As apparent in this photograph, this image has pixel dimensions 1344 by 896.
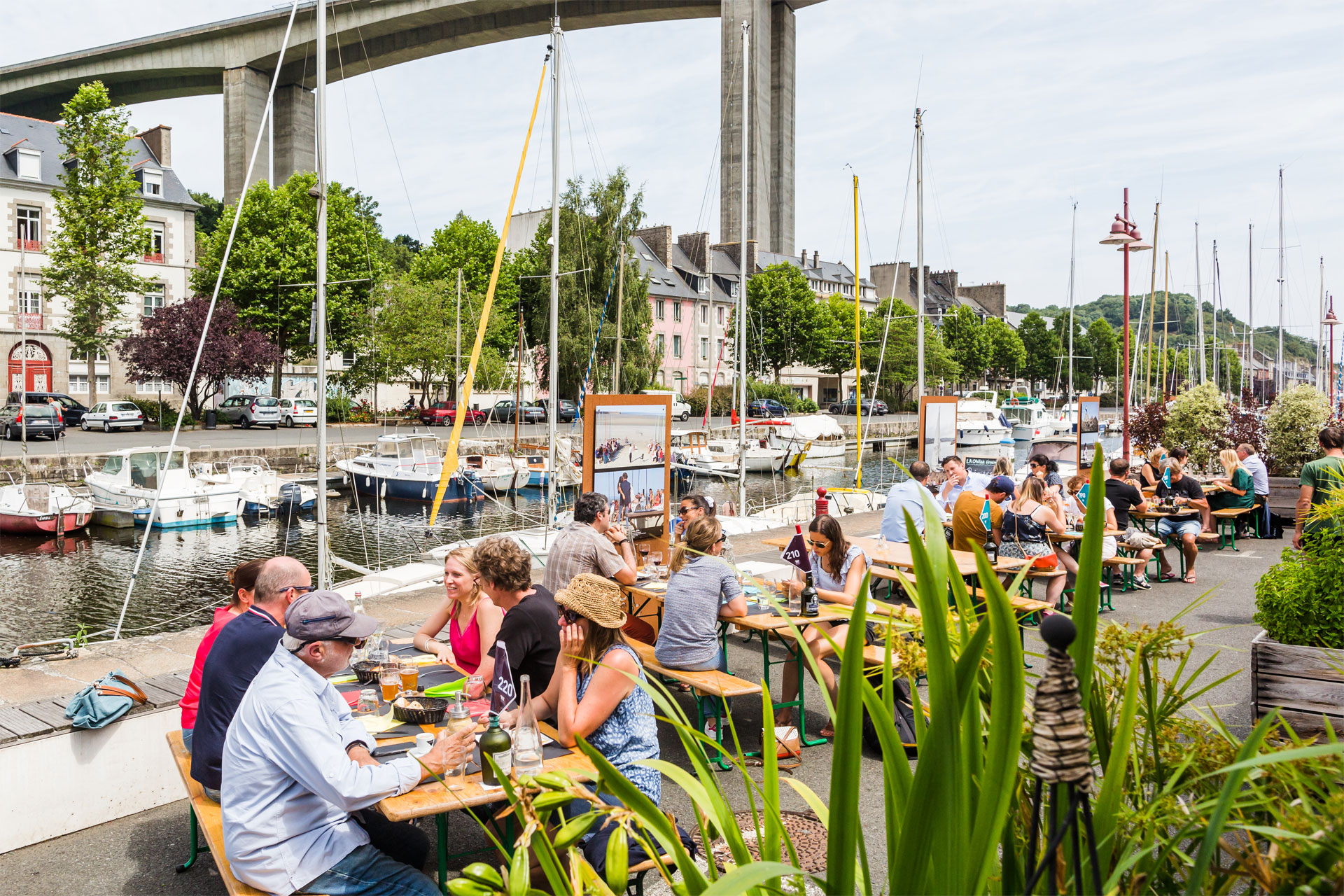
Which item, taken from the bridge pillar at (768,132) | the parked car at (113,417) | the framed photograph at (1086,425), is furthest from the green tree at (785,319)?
the framed photograph at (1086,425)

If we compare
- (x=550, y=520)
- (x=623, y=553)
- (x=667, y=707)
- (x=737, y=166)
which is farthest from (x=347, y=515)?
(x=737, y=166)

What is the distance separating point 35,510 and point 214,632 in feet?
70.5

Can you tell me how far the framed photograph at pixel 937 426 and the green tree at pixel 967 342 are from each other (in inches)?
2447

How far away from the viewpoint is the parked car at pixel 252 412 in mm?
41312

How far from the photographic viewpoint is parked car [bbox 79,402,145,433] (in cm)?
3750

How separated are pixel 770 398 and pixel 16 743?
2185 inches

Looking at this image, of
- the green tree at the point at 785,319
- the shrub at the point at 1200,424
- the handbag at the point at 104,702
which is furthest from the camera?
the green tree at the point at 785,319

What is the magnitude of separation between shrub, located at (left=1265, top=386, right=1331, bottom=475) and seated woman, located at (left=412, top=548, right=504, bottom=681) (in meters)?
15.1

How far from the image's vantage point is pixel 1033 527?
917 cm

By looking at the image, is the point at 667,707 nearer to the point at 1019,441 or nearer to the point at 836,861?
the point at 836,861

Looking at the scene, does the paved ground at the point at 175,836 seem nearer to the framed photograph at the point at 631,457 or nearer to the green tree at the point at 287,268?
the framed photograph at the point at 631,457

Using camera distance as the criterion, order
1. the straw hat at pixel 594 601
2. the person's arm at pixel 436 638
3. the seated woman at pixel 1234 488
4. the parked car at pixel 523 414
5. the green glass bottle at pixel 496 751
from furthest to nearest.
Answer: the parked car at pixel 523 414
the seated woman at pixel 1234 488
the person's arm at pixel 436 638
the straw hat at pixel 594 601
the green glass bottle at pixel 496 751

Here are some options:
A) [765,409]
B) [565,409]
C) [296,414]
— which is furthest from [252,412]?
[765,409]

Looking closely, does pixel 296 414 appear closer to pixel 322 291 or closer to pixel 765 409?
pixel 765 409
